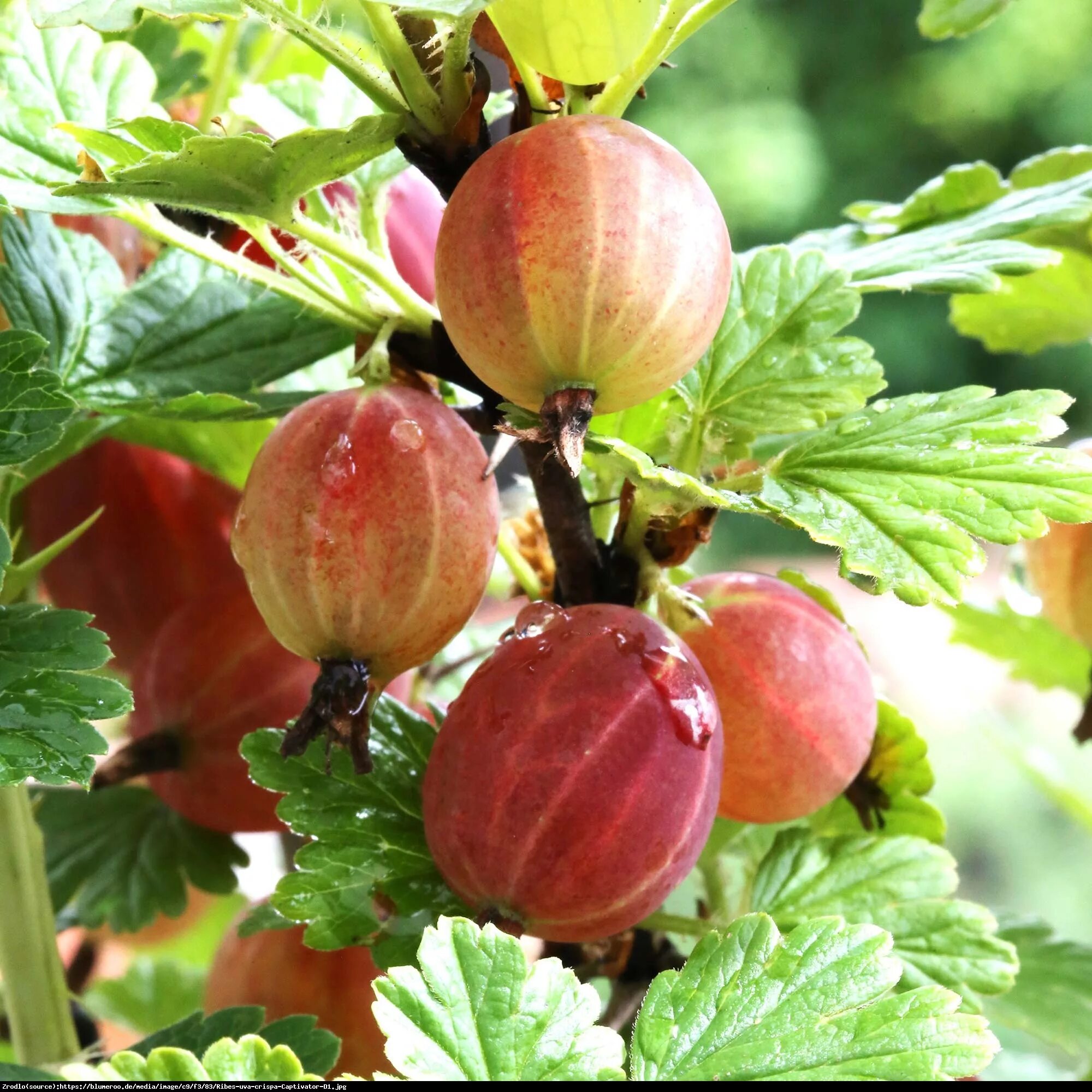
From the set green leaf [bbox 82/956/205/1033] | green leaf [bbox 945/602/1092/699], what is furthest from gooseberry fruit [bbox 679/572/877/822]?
green leaf [bbox 82/956/205/1033]

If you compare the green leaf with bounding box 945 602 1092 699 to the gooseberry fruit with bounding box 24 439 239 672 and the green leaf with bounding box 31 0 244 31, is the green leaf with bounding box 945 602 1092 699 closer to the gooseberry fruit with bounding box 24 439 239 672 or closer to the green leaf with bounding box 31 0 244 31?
the gooseberry fruit with bounding box 24 439 239 672

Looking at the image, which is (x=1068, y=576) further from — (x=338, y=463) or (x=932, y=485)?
(x=338, y=463)

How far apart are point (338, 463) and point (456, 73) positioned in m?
0.10

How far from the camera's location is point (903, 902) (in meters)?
0.40

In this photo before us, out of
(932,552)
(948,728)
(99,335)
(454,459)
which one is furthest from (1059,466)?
(948,728)

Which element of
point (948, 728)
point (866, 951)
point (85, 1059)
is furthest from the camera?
point (948, 728)

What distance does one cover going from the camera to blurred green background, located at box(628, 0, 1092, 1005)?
135 inches

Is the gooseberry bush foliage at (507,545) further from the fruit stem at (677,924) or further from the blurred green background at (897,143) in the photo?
the blurred green background at (897,143)

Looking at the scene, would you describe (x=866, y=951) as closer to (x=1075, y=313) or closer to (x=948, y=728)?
(x=1075, y=313)

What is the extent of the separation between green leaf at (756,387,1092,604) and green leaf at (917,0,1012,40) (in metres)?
0.15

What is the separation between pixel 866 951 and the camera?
0.31 m

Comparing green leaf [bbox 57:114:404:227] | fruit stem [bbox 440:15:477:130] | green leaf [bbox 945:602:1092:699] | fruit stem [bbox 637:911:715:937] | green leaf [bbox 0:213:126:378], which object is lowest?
green leaf [bbox 945:602:1092:699]

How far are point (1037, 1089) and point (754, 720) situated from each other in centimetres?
13

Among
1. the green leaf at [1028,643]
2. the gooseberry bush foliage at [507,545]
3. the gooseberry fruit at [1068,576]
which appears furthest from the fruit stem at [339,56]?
the green leaf at [1028,643]
